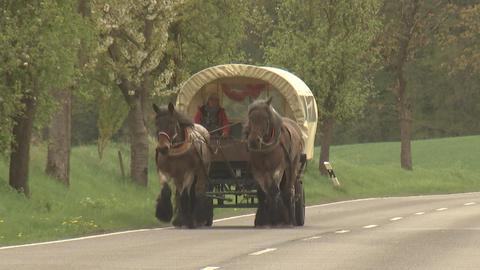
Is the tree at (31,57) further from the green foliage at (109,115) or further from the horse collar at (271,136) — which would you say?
the green foliage at (109,115)

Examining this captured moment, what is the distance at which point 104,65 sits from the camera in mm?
36719

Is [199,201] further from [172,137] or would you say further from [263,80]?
[263,80]

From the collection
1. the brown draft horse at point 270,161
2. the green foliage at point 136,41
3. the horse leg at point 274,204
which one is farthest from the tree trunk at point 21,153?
the green foliage at point 136,41

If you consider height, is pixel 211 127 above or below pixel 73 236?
above

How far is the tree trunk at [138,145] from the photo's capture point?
37.3 m

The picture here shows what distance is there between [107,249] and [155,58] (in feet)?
60.0

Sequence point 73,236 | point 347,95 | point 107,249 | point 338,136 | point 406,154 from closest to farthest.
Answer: point 107,249
point 73,236
point 347,95
point 406,154
point 338,136

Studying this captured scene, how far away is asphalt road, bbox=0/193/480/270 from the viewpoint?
16.0m

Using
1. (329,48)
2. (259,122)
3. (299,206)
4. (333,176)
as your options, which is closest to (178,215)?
(259,122)

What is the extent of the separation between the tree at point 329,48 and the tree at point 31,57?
74.2 feet

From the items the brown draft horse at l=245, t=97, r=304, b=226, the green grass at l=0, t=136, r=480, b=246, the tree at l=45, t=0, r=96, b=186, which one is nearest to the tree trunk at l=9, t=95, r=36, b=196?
the green grass at l=0, t=136, r=480, b=246

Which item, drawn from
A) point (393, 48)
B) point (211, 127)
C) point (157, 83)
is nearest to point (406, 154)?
point (393, 48)

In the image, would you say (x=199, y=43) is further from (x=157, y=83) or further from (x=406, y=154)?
(x=406, y=154)

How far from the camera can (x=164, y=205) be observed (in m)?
24.0
